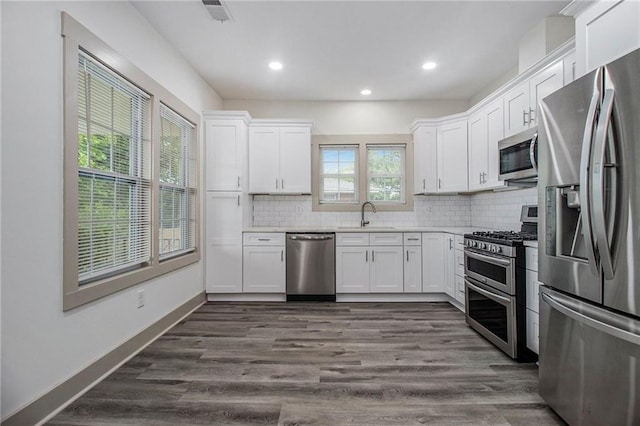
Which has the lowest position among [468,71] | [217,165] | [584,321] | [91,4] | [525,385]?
[525,385]

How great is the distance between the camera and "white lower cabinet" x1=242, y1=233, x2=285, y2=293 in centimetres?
391

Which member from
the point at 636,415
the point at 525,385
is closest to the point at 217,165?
the point at 525,385

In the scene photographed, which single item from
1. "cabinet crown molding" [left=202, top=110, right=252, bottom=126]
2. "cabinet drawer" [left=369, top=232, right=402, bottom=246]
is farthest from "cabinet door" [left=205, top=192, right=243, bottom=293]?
"cabinet drawer" [left=369, top=232, right=402, bottom=246]

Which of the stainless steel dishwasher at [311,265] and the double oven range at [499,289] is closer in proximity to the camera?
the double oven range at [499,289]

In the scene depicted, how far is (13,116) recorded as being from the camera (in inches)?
59.3

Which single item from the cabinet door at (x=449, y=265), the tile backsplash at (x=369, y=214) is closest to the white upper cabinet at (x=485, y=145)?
the cabinet door at (x=449, y=265)

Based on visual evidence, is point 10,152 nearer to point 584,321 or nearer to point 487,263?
point 584,321

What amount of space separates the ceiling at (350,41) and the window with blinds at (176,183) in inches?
30.9

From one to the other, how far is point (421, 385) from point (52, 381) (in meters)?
2.18

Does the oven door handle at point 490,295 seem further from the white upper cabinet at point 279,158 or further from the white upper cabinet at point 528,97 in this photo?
the white upper cabinet at point 279,158

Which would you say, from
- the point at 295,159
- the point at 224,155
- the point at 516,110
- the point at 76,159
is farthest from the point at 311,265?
the point at 516,110

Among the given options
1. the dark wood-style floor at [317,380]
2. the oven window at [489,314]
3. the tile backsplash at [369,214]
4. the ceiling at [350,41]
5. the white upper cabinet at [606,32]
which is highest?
the ceiling at [350,41]

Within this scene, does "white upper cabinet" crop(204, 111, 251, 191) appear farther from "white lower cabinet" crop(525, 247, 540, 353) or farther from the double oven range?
"white lower cabinet" crop(525, 247, 540, 353)

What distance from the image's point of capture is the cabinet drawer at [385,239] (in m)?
3.92
